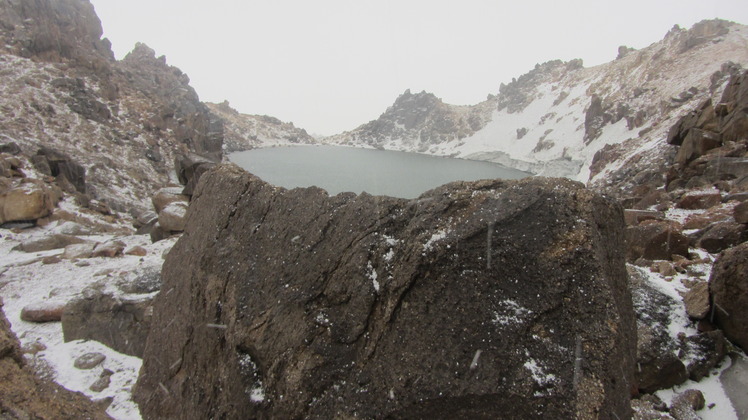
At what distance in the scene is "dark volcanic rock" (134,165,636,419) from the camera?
3.54 metres

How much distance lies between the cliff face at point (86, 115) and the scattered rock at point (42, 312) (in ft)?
68.5

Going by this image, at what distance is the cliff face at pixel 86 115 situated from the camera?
1238 inches

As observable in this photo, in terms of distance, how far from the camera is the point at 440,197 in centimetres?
478

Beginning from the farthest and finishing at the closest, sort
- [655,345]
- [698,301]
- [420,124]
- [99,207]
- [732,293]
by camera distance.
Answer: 1. [420,124]
2. [99,207]
3. [698,301]
4. [655,345]
5. [732,293]

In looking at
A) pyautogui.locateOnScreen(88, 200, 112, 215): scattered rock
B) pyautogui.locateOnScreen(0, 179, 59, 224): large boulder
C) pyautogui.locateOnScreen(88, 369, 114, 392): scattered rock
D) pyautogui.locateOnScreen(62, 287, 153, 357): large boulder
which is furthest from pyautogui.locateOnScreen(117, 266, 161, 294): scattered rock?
pyautogui.locateOnScreen(88, 200, 112, 215): scattered rock

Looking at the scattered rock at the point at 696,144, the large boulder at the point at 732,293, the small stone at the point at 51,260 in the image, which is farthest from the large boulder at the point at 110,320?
the scattered rock at the point at 696,144

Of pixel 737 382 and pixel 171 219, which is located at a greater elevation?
pixel 737 382

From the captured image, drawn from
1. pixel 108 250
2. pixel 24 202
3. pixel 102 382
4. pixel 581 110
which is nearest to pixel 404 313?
pixel 102 382

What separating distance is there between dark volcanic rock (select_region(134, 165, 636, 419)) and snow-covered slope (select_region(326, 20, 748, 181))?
1199 inches

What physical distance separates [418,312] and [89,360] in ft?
28.3

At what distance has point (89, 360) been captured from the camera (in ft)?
28.4

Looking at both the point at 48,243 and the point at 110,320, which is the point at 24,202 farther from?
the point at 110,320

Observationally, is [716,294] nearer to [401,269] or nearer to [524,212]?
[524,212]

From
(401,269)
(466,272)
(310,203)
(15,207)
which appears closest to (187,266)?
(310,203)
